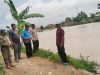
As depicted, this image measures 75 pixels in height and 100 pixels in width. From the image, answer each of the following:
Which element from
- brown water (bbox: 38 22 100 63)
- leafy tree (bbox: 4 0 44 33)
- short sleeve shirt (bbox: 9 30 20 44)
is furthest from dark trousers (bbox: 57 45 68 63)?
leafy tree (bbox: 4 0 44 33)

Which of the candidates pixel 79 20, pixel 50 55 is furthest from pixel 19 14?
pixel 79 20

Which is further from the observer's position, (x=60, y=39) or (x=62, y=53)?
(x=62, y=53)

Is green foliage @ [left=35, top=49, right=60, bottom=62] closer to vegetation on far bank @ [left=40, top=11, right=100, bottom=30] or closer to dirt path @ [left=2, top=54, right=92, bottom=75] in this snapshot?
dirt path @ [left=2, top=54, right=92, bottom=75]

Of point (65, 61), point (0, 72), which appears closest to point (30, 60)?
point (65, 61)

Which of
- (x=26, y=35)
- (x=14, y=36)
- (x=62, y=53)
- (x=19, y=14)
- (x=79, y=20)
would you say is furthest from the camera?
(x=79, y=20)

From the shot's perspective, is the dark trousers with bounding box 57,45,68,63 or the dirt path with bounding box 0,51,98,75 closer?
the dirt path with bounding box 0,51,98,75

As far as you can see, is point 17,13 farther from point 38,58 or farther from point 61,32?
point 61,32

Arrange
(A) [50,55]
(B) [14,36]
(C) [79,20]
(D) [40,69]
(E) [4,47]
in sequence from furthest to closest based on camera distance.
Answer: (C) [79,20] < (A) [50,55] < (B) [14,36] < (D) [40,69] < (E) [4,47]

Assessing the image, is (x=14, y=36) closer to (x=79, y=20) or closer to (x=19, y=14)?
(x=19, y=14)

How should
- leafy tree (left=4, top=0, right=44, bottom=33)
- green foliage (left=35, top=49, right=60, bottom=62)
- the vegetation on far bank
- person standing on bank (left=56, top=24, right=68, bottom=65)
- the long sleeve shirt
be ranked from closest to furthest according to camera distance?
1. person standing on bank (left=56, top=24, right=68, bottom=65)
2. green foliage (left=35, top=49, right=60, bottom=62)
3. the long sleeve shirt
4. leafy tree (left=4, top=0, right=44, bottom=33)
5. the vegetation on far bank

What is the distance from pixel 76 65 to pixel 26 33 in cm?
252

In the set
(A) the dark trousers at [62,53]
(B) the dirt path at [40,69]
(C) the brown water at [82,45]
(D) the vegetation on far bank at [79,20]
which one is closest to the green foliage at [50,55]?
(B) the dirt path at [40,69]

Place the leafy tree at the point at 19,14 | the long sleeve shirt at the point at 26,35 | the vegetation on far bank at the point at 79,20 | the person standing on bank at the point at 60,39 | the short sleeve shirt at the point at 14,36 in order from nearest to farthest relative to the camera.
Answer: the person standing on bank at the point at 60,39
the short sleeve shirt at the point at 14,36
the long sleeve shirt at the point at 26,35
the leafy tree at the point at 19,14
the vegetation on far bank at the point at 79,20

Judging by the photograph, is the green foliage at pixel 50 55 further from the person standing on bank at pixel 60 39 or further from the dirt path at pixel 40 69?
the person standing on bank at pixel 60 39
